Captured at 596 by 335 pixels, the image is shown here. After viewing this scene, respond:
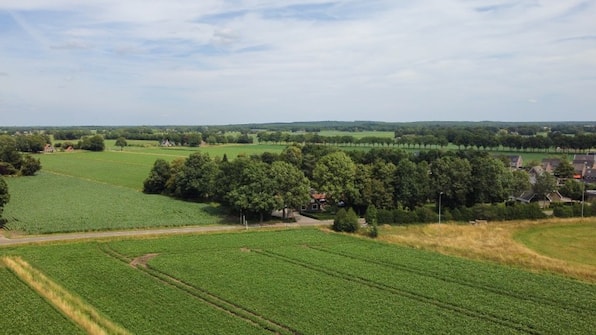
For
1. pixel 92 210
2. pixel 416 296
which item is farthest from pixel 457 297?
pixel 92 210

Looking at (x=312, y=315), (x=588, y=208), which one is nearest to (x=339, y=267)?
(x=312, y=315)

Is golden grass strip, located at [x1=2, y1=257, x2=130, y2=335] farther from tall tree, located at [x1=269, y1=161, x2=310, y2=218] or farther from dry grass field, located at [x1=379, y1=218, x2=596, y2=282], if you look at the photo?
tall tree, located at [x1=269, y1=161, x2=310, y2=218]

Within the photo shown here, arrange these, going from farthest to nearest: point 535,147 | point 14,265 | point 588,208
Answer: point 535,147, point 588,208, point 14,265

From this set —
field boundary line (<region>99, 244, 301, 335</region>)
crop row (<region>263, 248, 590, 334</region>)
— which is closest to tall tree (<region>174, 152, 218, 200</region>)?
field boundary line (<region>99, 244, 301, 335</region>)

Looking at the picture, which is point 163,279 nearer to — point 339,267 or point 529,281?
point 339,267

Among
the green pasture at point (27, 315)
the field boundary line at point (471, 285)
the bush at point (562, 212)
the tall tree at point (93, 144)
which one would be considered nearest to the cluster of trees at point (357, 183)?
the bush at point (562, 212)

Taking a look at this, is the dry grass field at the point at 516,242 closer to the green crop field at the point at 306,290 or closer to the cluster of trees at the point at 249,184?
the green crop field at the point at 306,290

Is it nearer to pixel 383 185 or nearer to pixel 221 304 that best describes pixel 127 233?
pixel 221 304
